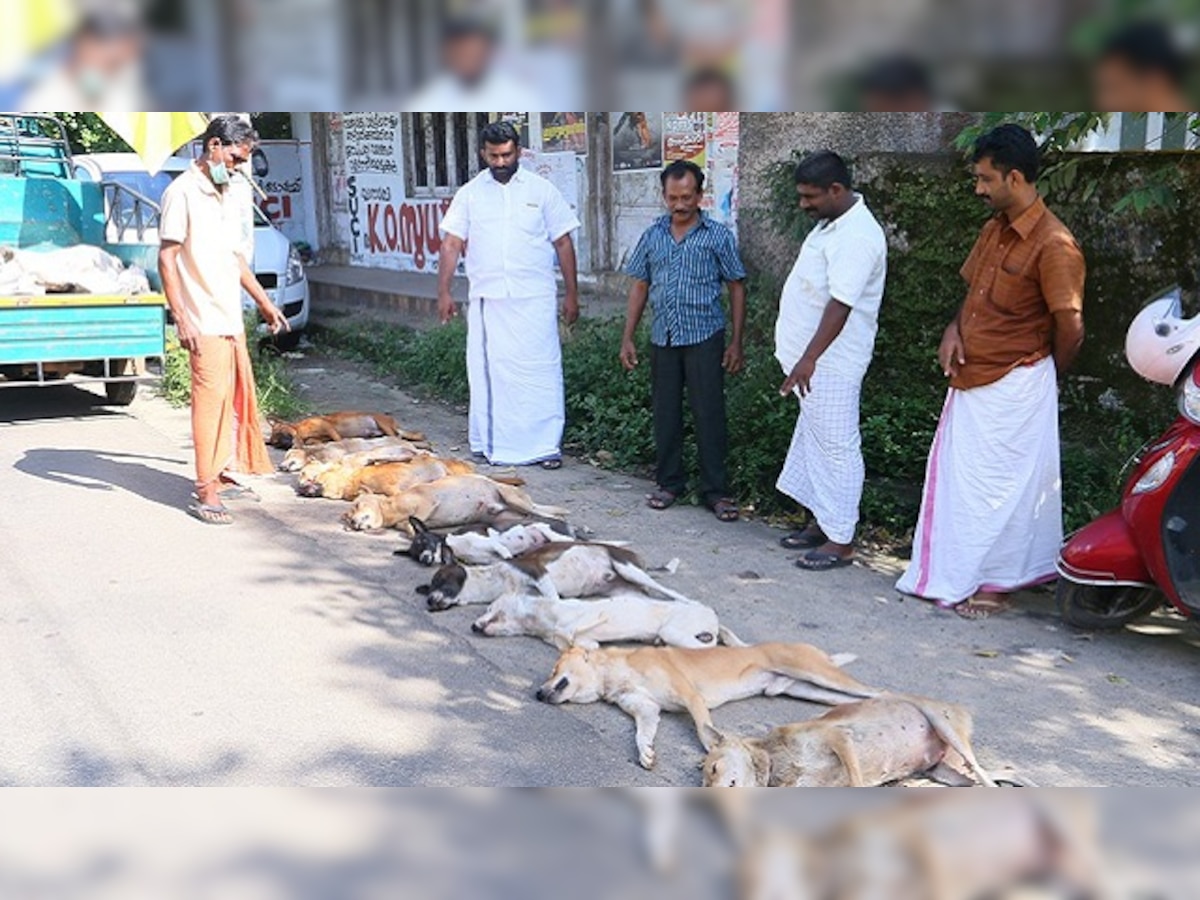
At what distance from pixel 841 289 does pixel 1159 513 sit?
1637 millimetres

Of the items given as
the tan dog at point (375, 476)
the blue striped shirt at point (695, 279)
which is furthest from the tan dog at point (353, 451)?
the blue striped shirt at point (695, 279)

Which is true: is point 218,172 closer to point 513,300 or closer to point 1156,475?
point 513,300

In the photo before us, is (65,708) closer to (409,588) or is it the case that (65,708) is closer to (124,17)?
(409,588)

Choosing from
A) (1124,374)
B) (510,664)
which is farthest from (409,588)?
(1124,374)

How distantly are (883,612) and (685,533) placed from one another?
4.62ft

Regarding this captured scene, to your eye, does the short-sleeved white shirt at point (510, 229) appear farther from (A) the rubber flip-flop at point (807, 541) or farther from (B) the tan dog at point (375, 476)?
(A) the rubber flip-flop at point (807, 541)

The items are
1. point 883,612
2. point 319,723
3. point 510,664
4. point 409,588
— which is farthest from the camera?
point 409,588

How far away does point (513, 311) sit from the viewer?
7.43 metres

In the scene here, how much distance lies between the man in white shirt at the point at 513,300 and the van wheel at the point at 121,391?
3.37 metres

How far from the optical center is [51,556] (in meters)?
5.73

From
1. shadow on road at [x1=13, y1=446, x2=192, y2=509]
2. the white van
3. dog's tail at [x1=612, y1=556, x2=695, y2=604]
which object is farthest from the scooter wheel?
the white van

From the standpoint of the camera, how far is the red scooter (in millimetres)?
4160

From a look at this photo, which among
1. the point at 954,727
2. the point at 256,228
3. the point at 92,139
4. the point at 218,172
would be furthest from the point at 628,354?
the point at 92,139

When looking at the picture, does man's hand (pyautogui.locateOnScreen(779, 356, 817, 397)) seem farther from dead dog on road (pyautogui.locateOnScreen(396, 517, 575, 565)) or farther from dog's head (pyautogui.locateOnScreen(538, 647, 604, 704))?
dog's head (pyautogui.locateOnScreen(538, 647, 604, 704))
